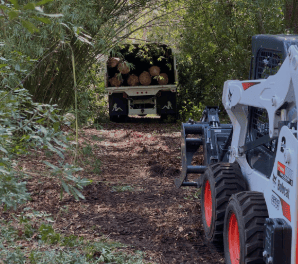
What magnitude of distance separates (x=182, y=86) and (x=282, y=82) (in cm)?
1047

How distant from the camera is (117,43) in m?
7.54

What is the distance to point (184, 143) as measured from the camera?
205 inches

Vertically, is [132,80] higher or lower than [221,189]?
higher

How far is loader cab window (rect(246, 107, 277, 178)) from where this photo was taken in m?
3.20

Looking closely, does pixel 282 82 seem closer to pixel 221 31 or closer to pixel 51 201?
pixel 51 201

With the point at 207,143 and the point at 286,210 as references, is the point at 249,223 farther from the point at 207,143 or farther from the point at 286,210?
the point at 207,143

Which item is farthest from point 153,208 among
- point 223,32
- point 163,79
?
point 163,79

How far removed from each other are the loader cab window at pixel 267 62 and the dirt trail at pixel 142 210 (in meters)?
1.56

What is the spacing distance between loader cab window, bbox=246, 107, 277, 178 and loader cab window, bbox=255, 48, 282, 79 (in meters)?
0.29

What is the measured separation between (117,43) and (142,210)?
3.58m

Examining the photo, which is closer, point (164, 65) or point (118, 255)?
point (118, 255)

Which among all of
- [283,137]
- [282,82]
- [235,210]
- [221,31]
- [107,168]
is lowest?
[107,168]

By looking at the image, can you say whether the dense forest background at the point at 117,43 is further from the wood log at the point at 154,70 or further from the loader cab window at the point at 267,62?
the loader cab window at the point at 267,62

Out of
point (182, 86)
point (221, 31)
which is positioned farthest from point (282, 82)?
point (182, 86)
